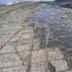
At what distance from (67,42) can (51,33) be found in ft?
3.66

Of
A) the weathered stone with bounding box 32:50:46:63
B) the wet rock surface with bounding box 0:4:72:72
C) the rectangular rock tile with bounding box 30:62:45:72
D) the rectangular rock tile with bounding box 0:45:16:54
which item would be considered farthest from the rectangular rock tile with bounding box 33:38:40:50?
the rectangular rock tile with bounding box 30:62:45:72

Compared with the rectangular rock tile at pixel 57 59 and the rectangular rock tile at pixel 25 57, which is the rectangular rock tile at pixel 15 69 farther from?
the rectangular rock tile at pixel 57 59

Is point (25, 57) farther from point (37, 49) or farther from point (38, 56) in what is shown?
point (37, 49)

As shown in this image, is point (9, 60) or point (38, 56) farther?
point (38, 56)

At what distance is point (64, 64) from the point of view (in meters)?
4.19

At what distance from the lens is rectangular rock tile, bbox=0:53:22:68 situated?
435 cm

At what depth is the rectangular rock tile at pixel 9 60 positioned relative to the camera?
435 cm

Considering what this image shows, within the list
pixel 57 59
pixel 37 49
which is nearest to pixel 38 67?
pixel 57 59

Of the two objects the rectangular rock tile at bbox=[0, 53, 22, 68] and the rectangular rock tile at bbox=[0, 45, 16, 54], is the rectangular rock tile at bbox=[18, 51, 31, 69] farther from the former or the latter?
the rectangular rock tile at bbox=[0, 45, 16, 54]

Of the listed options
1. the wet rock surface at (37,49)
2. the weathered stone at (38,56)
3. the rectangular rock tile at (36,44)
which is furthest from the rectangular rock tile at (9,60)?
the rectangular rock tile at (36,44)

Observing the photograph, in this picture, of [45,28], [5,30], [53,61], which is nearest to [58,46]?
[53,61]

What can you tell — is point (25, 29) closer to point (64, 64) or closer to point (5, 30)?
point (5, 30)

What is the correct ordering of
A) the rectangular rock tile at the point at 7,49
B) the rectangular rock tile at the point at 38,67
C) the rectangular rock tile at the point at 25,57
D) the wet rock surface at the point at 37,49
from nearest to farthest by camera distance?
the rectangular rock tile at the point at 38,67
the wet rock surface at the point at 37,49
the rectangular rock tile at the point at 25,57
the rectangular rock tile at the point at 7,49

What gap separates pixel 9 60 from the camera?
456 cm
